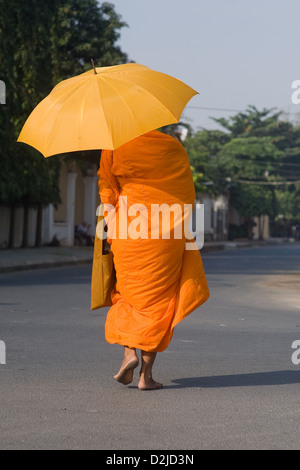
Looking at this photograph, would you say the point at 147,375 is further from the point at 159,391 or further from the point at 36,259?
the point at 36,259

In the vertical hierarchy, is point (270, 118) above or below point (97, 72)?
above

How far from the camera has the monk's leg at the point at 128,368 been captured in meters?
5.94

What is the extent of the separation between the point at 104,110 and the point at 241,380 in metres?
2.24

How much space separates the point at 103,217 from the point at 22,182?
21.0 m

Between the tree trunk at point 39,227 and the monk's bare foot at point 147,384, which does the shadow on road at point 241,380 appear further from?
the tree trunk at point 39,227

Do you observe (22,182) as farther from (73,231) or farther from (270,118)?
(270,118)

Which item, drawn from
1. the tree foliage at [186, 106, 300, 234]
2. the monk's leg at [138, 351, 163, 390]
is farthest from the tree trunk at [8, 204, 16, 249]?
the tree foliage at [186, 106, 300, 234]

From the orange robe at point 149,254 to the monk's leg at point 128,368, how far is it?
10 centimetres

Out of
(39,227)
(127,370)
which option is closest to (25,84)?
(39,227)

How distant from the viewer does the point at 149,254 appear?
614 cm

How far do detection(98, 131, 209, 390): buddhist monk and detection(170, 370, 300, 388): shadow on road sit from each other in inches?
12.8

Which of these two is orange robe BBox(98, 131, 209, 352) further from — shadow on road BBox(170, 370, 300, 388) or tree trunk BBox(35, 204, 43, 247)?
tree trunk BBox(35, 204, 43, 247)

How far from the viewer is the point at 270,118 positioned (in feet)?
282
